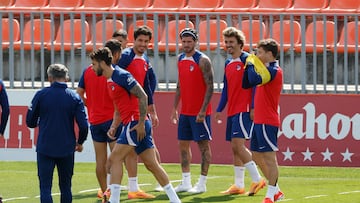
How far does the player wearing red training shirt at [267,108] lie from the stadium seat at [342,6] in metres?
8.74

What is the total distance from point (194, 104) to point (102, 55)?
3278 millimetres

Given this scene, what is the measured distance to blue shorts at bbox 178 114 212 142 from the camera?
597 inches

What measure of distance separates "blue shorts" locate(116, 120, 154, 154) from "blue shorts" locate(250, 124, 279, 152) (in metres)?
1.31

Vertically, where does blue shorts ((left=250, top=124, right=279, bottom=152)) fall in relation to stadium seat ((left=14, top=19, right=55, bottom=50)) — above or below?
below

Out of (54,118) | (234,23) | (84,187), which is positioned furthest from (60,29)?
(54,118)

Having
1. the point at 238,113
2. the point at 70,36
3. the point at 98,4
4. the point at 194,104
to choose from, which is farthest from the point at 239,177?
the point at 98,4

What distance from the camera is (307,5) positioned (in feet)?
73.2

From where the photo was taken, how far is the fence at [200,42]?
18.6m

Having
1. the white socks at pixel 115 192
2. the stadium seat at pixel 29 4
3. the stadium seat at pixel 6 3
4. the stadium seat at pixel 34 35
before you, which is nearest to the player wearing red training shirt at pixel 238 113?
the white socks at pixel 115 192

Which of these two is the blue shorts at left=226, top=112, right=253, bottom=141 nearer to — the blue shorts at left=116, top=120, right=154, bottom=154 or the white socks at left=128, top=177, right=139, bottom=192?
the white socks at left=128, top=177, right=139, bottom=192

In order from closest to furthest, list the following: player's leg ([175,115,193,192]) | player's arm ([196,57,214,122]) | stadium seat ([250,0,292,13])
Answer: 1. player's arm ([196,57,214,122])
2. player's leg ([175,115,193,192])
3. stadium seat ([250,0,292,13])

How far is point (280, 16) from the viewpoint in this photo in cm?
1859

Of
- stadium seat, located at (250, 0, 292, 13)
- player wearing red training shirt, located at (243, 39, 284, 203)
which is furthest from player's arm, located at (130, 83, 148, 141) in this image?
stadium seat, located at (250, 0, 292, 13)

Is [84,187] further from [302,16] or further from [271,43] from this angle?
[302,16]
